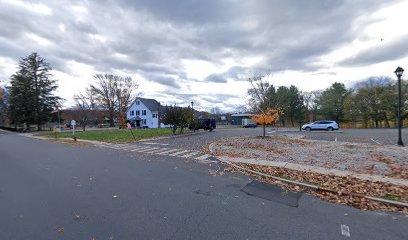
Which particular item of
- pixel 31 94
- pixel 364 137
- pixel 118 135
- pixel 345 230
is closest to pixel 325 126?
pixel 364 137

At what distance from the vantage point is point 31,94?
158 feet

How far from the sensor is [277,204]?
4828 mm

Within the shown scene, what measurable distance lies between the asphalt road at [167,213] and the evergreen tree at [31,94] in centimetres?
5223

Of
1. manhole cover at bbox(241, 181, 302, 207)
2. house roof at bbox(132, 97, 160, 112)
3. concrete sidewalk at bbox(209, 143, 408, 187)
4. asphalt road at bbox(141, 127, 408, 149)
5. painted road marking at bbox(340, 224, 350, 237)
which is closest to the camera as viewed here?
painted road marking at bbox(340, 224, 350, 237)

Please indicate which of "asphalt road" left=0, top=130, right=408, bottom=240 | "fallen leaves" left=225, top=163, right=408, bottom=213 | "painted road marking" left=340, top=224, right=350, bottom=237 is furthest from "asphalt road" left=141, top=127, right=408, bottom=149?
"painted road marking" left=340, top=224, right=350, bottom=237

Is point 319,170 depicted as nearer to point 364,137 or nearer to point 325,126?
point 364,137

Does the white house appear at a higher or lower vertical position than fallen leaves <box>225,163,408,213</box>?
higher

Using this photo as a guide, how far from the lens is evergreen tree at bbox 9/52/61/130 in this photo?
47.2 m

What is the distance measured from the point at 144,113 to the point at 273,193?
57.0 m

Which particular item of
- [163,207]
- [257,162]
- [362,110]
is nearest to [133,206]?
[163,207]

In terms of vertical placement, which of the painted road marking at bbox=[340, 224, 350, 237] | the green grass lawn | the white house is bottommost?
the painted road marking at bbox=[340, 224, 350, 237]

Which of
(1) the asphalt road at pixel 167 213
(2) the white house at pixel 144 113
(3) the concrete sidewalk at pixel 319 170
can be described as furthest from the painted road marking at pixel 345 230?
(2) the white house at pixel 144 113

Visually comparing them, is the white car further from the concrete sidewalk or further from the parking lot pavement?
the concrete sidewalk

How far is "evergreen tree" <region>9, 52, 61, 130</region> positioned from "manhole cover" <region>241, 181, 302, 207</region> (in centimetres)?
5733
